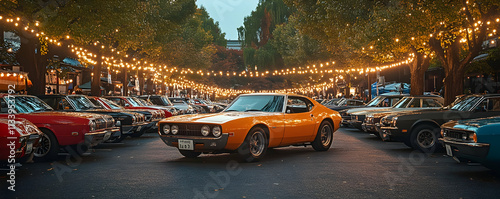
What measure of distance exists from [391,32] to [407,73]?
1281 inches

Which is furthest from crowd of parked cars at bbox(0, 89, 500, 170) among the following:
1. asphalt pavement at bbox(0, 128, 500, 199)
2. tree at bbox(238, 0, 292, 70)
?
tree at bbox(238, 0, 292, 70)

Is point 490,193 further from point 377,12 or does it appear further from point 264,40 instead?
point 264,40

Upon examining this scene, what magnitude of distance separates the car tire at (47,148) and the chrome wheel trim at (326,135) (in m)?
5.90

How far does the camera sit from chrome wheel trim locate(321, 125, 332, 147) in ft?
38.4

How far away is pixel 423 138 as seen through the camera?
11.8 metres

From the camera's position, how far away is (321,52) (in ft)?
159

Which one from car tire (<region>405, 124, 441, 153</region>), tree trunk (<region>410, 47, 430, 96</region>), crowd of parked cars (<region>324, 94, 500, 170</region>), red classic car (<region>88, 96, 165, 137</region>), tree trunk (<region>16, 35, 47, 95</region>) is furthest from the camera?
tree trunk (<region>410, 47, 430, 96</region>)

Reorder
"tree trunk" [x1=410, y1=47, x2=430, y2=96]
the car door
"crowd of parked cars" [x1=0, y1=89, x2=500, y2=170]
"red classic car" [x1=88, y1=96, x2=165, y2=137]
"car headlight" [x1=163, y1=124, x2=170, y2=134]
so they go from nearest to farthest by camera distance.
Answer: "crowd of parked cars" [x1=0, y1=89, x2=500, y2=170], "car headlight" [x1=163, y1=124, x2=170, y2=134], the car door, "red classic car" [x1=88, y1=96, x2=165, y2=137], "tree trunk" [x1=410, y1=47, x2=430, y2=96]

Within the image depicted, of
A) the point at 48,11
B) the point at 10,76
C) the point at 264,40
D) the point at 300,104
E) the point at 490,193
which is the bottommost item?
the point at 490,193

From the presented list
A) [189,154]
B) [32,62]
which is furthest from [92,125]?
[32,62]

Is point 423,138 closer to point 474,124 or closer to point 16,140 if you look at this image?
Result: point 474,124

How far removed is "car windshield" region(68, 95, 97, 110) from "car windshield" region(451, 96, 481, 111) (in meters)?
9.86

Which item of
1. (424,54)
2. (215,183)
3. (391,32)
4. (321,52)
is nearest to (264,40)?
(321,52)

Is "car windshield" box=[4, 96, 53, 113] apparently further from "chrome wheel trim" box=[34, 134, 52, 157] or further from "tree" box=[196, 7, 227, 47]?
"tree" box=[196, 7, 227, 47]
